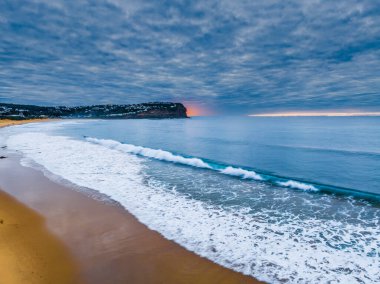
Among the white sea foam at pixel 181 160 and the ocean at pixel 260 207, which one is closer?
the ocean at pixel 260 207

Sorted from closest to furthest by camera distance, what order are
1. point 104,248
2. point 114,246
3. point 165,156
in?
point 104,248, point 114,246, point 165,156

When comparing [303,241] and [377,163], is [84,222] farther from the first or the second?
[377,163]

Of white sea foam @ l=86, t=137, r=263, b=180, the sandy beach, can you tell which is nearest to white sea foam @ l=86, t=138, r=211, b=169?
white sea foam @ l=86, t=137, r=263, b=180

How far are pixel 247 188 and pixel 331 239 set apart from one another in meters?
5.58

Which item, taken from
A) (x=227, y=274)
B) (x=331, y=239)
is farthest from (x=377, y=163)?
(x=227, y=274)

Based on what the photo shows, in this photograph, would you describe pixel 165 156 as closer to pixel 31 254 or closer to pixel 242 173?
pixel 242 173

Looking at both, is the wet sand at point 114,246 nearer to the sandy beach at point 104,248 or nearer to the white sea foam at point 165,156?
the sandy beach at point 104,248

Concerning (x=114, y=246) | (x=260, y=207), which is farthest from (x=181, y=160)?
(x=114, y=246)

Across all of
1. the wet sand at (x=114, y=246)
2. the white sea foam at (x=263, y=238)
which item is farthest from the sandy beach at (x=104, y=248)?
the white sea foam at (x=263, y=238)

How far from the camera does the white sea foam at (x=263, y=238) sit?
5.74m

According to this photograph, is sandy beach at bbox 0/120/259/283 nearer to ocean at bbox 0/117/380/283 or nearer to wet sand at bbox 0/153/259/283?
wet sand at bbox 0/153/259/283

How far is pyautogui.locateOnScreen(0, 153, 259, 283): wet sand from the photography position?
17.9 ft

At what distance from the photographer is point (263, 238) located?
24.1 feet

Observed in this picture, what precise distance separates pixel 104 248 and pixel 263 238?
438cm
